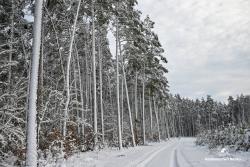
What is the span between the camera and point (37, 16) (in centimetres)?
1079

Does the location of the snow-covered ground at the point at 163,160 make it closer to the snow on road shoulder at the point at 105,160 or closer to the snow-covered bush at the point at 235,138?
the snow on road shoulder at the point at 105,160

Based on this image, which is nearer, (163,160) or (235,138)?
(163,160)

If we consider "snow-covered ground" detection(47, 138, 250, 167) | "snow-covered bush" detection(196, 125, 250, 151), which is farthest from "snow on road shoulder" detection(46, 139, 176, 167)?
"snow-covered bush" detection(196, 125, 250, 151)

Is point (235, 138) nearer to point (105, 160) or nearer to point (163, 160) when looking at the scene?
point (163, 160)

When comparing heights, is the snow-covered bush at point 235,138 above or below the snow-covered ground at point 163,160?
above

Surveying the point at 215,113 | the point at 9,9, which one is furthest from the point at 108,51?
the point at 215,113

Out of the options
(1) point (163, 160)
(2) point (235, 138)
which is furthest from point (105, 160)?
(2) point (235, 138)

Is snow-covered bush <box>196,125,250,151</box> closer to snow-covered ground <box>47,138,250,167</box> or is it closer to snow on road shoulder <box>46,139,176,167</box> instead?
snow-covered ground <box>47,138,250,167</box>

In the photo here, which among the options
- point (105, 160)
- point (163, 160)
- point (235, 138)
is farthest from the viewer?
point (235, 138)

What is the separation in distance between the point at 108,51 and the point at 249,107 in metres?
90.9

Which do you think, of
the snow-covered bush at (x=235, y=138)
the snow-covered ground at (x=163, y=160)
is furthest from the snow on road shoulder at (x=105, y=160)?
the snow-covered bush at (x=235, y=138)

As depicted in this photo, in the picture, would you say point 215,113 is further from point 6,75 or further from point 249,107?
point 6,75

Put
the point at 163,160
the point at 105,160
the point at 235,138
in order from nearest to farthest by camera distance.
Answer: the point at 163,160
the point at 105,160
the point at 235,138

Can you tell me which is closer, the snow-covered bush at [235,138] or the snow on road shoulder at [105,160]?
the snow on road shoulder at [105,160]
